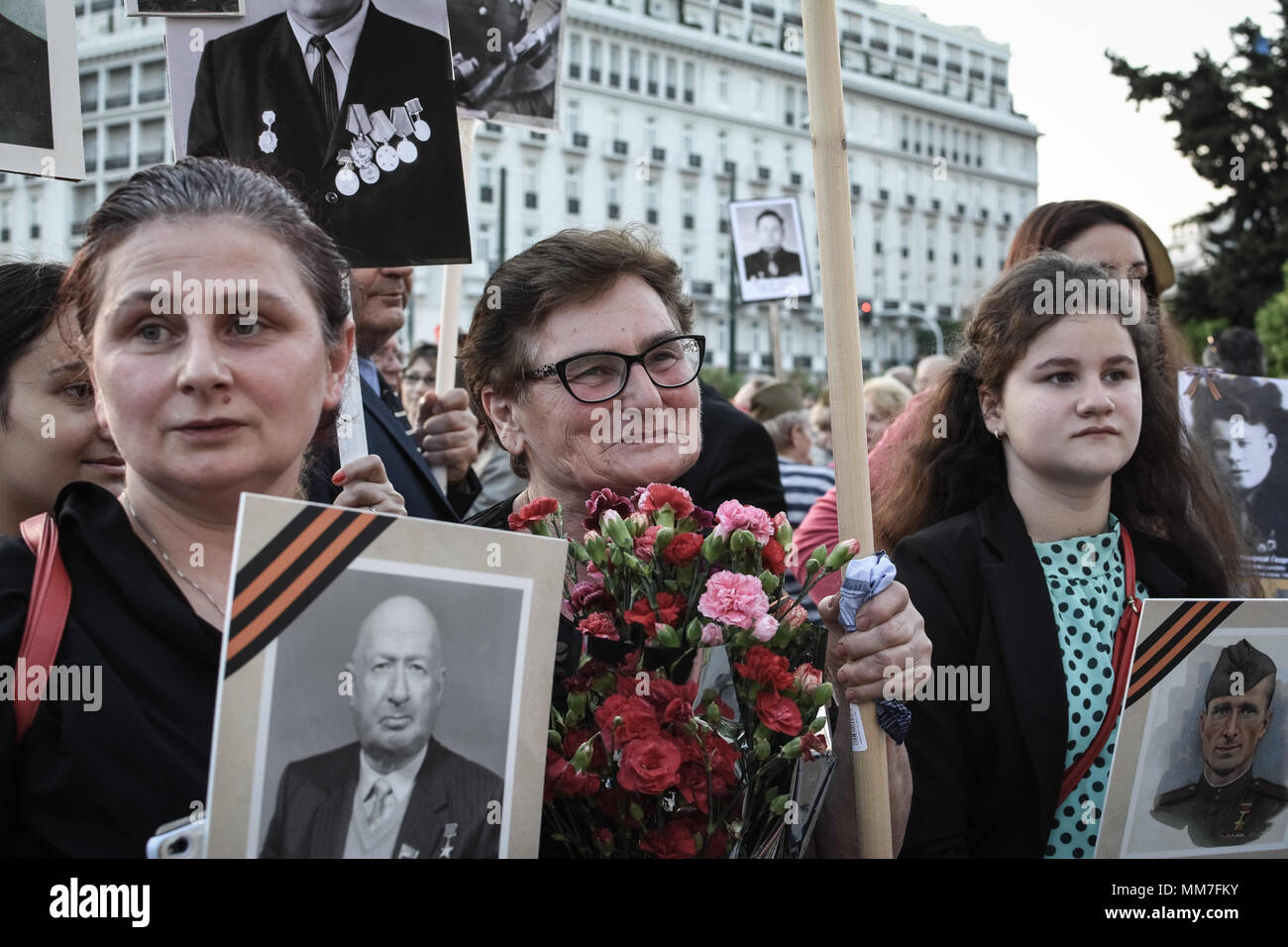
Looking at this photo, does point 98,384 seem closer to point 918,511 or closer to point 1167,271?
point 918,511

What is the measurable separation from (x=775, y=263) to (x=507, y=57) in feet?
23.1

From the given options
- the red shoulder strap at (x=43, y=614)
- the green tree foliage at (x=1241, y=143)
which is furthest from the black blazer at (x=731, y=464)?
the green tree foliage at (x=1241, y=143)

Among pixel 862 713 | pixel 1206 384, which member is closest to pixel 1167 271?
pixel 1206 384

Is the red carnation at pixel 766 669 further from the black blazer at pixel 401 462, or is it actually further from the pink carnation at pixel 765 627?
the black blazer at pixel 401 462

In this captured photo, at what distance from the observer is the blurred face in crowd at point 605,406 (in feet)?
7.38

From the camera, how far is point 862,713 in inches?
76.6

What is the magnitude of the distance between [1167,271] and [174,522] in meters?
2.81

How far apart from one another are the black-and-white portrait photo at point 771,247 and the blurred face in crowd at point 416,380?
10.7 ft

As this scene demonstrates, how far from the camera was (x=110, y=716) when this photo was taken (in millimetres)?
1537

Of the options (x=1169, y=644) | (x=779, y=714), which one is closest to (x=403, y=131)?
(x=779, y=714)

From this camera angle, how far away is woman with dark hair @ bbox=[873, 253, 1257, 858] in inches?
88.9

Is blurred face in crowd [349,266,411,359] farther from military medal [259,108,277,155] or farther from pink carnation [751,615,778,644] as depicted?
pink carnation [751,615,778,644]

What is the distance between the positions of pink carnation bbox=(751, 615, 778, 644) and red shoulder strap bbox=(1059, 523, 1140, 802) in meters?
0.83

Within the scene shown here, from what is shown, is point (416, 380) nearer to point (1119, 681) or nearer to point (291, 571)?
point (1119, 681)
